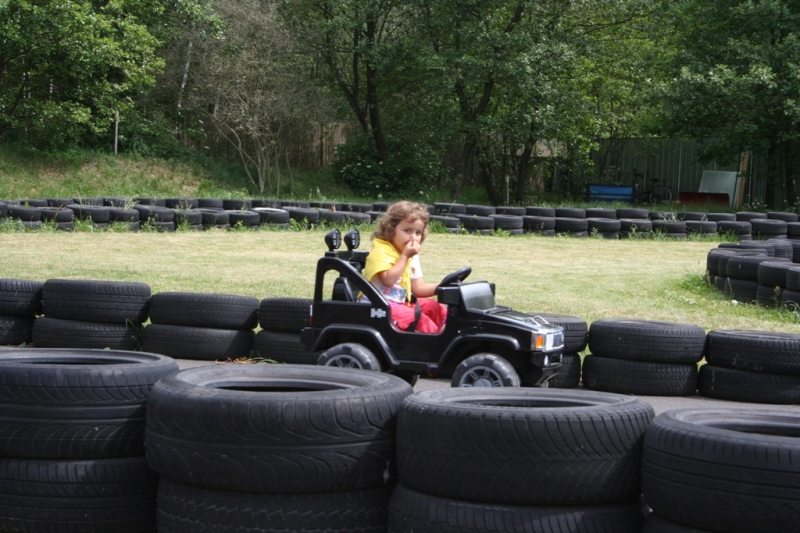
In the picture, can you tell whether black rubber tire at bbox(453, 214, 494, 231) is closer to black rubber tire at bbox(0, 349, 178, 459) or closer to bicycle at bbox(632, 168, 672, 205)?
bicycle at bbox(632, 168, 672, 205)

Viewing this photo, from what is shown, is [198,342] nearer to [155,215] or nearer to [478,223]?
[155,215]

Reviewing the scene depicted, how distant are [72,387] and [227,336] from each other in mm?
3594

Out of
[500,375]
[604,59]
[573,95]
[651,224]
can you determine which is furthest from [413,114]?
[500,375]

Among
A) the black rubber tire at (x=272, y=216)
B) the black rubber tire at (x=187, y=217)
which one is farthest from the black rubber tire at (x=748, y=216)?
the black rubber tire at (x=187, y=217)

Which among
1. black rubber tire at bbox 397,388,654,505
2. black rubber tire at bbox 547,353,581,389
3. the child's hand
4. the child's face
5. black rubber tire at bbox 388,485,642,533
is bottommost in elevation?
black rubber tire at bbox 547,353,581,389

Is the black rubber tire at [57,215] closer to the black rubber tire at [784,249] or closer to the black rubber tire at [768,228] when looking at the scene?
the black rubber tire at [784,249]

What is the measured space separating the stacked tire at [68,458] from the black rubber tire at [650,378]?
3.77m

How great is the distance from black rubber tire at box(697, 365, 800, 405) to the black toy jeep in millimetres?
1407

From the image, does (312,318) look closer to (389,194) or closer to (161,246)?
(161,246)

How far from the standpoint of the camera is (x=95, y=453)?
4117 millimetres

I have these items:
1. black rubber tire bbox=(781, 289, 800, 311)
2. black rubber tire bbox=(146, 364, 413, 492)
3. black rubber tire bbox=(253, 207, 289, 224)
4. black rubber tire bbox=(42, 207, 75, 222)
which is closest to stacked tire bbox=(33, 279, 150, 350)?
black rubber tire bbox=(146, 364, 413, 492)

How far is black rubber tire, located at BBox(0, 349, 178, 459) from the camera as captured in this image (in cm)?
407

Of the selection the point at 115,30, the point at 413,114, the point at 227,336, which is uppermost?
the point at 115,30

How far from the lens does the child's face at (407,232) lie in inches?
247
